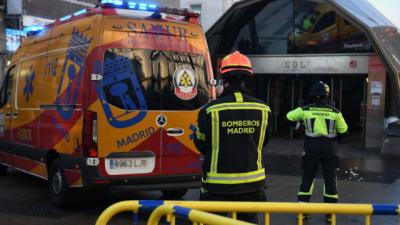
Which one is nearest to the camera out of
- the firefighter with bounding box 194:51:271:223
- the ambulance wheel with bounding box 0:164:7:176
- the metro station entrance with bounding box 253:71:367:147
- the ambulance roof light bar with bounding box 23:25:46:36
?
the firefighter with bounding box 194:51:271:223

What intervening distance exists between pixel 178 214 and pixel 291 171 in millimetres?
8351

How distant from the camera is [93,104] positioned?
6184mm

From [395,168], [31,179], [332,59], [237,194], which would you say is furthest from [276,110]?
[237,194]

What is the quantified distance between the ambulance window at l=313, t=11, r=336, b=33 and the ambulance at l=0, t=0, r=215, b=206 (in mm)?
10746

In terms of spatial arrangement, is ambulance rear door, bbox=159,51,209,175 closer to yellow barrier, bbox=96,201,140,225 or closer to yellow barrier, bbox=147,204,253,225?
yellow barrier, bbox=96,201,140,225

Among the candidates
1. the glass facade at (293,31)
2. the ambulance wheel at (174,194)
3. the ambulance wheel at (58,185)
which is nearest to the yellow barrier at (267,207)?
the ambulance wheel at (58,185)

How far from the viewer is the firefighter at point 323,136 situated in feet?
21.9

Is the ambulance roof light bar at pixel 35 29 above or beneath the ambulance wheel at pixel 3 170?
above

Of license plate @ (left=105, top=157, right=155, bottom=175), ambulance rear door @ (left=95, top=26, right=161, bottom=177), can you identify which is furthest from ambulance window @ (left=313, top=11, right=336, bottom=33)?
license plate @ (left=105, top=157, right=155, bottom=175)

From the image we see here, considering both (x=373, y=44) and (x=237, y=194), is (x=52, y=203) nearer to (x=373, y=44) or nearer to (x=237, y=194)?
(x=237, y=194)

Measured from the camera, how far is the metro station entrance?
57.7 ft

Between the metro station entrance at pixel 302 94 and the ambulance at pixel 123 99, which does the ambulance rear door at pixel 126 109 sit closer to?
the ambulance at pixel 123 99

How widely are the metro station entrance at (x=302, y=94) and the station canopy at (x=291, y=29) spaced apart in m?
1.01

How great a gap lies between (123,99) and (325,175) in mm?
2696
